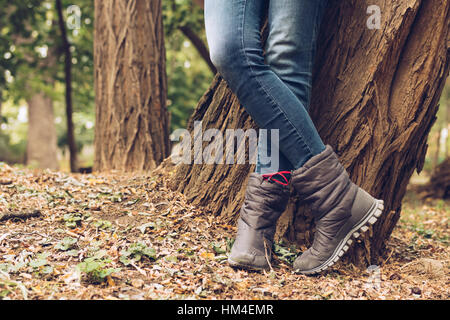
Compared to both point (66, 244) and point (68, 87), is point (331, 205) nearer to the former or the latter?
point (66, 244)

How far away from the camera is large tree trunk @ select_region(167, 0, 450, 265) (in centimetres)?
204

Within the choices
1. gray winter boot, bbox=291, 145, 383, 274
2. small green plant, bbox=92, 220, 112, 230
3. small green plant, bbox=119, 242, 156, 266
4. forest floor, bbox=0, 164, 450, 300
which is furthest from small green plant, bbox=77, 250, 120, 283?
gray winter boot, bbox=291, 145, 383, 274

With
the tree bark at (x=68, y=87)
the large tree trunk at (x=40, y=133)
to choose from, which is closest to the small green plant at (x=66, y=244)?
the tree bark at (x=68, y=87)

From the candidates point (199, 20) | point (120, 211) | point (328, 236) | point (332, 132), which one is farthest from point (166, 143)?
point (199, 20)

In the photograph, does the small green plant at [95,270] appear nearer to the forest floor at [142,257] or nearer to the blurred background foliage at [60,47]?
the forest floor at [142,257]

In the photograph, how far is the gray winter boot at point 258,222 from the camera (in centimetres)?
187

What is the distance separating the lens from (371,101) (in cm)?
209

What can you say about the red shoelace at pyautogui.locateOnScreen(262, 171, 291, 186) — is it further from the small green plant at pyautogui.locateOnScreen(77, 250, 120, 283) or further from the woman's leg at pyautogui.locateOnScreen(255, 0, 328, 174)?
the small green plant at pyautogui.locateOnScreen(77, 250, 120, 283)

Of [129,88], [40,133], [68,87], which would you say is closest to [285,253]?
[129,88]

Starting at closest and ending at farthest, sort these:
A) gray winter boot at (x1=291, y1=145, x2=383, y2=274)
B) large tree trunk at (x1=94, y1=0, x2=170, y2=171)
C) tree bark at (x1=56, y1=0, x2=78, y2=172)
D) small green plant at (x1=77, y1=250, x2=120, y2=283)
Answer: small green plant at (x1=77, y1=250, x2=120, y2=283) < gray winter boot at (x1=291, y1=145, x2=383, y2=274) < large tree trunk at (x1=94, y1=0, x2=170, y2=171) < tree bark at (x1=56, y1=0, x2=78, y2=172)

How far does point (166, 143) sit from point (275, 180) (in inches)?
91.7

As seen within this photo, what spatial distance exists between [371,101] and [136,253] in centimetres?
153

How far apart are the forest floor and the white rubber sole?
0.08 metres

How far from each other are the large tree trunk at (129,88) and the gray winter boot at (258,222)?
6.72ft
